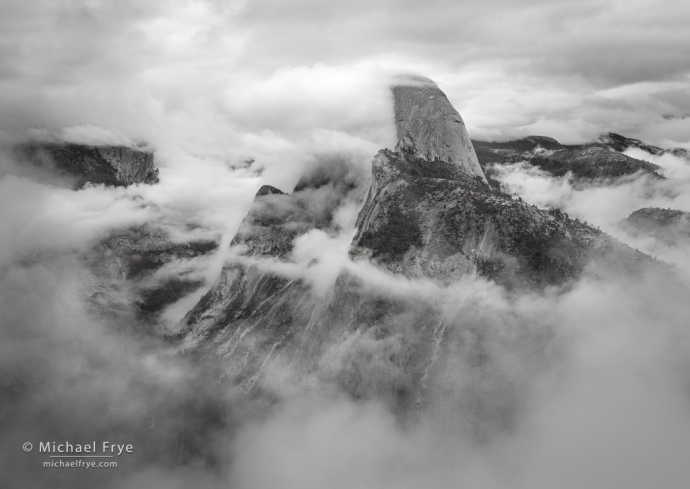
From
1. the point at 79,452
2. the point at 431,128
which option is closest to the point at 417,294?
the point at 431,128

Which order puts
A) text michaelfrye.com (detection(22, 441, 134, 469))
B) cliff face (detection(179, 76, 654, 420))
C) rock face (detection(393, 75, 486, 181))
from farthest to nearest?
rock face (detection(393, 75, 486, 181)) → text michaelfrye.com (detection(22, 441, 134, 469)) → cliff face (detection(179, 76, 654, 420))

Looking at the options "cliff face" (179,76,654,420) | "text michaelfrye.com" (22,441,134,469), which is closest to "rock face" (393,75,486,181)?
"cliff face" (179,76,654,420)

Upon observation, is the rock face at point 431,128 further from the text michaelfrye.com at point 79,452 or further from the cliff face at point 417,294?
the text michaelfrye.com at point 79,452

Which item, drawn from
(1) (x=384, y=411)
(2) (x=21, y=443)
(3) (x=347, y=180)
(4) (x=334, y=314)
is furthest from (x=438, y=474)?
(2) (x=21, y=443)

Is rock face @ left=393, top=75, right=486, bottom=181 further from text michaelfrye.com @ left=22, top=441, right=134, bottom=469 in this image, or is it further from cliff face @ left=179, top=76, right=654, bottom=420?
text michaelfrye.com @ left=22, top=441, right=134, bottom=469

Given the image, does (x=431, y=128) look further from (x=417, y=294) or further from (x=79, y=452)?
(x=79, y=452)

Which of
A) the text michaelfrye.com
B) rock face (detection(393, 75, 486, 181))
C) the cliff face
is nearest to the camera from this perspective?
the cliff face

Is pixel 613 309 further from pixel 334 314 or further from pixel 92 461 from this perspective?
pixel 92 461

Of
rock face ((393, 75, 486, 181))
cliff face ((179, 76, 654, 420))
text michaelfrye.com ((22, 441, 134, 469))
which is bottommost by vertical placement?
text michaelfrye.com ((22, 441, 134, 469))
